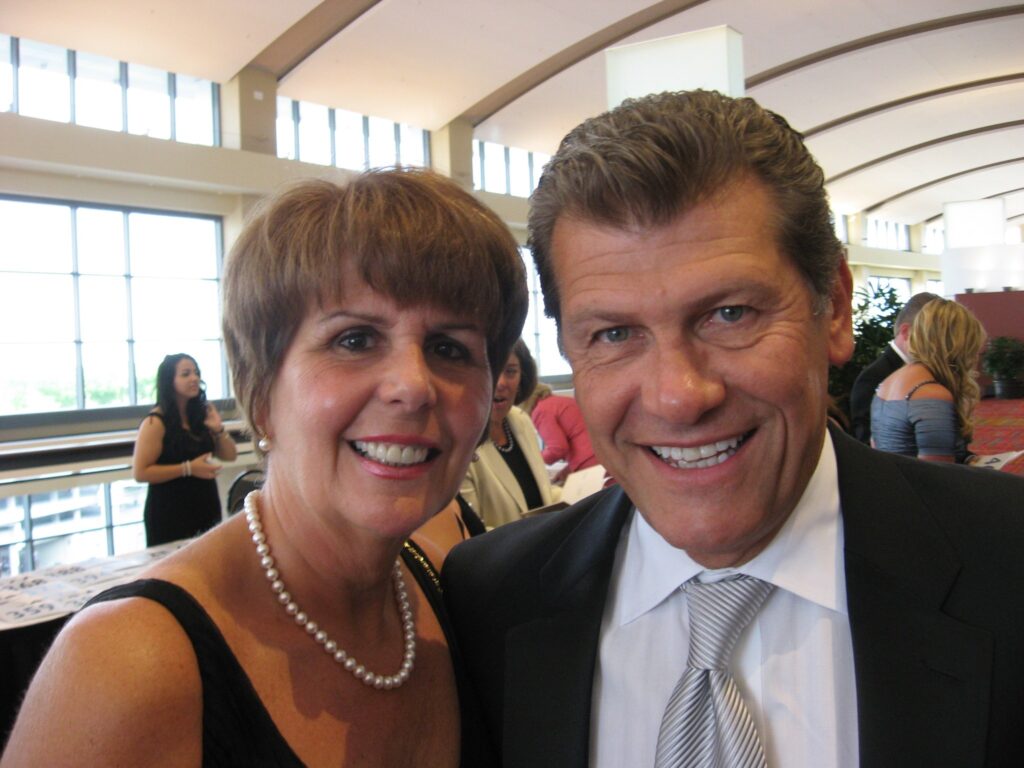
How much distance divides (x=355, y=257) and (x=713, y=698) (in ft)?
2.77

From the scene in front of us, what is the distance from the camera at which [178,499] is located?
5273 mm

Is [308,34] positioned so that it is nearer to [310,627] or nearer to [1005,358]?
[1005,358]

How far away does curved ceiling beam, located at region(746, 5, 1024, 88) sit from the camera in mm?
15625

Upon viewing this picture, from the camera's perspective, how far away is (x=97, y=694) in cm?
111

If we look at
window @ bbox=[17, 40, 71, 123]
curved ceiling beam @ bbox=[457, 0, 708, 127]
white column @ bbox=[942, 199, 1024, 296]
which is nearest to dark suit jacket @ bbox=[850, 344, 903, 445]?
window @ bbox=[17, 40, 71, 123]

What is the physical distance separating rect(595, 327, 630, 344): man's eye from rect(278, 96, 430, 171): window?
37.8ft

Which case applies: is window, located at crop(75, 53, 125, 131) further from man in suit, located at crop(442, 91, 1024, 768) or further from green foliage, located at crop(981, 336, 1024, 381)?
green foliage, located at crop(981, 336, 1024, 381)

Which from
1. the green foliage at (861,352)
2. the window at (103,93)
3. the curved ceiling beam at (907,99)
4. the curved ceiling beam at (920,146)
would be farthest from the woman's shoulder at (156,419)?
the curved ceiling beam at (920,146)

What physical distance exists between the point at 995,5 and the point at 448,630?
58.5 feet

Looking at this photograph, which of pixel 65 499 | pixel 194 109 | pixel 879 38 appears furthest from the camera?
pixel 879 38

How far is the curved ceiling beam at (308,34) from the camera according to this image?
11.1 metres

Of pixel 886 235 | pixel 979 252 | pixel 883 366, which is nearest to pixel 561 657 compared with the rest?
pixel 883 366

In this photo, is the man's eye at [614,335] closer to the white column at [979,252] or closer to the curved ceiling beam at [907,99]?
the white column at [979,252]

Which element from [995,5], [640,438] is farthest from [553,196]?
[995,5]
